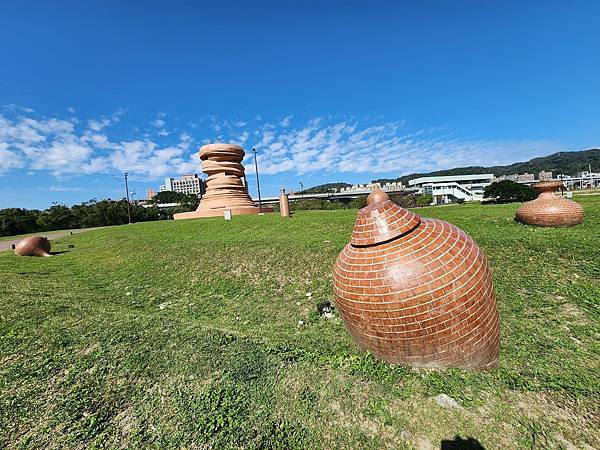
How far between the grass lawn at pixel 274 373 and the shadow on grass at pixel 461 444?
0.04m

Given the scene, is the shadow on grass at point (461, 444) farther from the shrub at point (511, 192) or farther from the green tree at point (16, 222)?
the green tree at point (16, 222)

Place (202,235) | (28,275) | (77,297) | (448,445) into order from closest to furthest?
(448,445) → (77,297) → (28,275) → (202,235)

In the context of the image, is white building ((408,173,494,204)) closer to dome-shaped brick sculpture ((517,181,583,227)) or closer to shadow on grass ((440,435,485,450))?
dome-shaped brick sculpture ((517,181,583,227))

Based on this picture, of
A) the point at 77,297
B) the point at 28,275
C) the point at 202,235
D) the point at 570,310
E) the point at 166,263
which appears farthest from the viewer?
the point at 202,235

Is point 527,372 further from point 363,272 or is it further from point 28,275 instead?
point 28,275

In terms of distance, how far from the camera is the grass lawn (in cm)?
266

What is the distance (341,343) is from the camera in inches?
166

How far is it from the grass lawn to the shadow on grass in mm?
42

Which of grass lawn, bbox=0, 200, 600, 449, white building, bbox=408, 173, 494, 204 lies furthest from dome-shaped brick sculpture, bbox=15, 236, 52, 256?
white building, bbox=408, 173, 494, 204

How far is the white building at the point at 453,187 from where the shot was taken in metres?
63.8

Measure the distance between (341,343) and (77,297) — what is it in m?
5.75

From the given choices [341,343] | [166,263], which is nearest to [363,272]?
[341,343]

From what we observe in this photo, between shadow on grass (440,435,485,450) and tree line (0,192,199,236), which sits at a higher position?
tree line (0,192,199,236)

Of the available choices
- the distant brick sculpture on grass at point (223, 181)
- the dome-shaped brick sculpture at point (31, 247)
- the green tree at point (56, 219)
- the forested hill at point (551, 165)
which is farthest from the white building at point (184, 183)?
the dome-shaped brick sculpture at point (31, 247)
